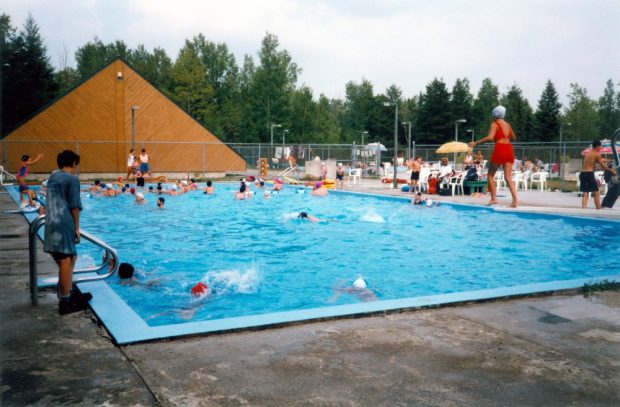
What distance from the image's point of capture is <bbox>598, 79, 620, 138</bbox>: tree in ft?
269

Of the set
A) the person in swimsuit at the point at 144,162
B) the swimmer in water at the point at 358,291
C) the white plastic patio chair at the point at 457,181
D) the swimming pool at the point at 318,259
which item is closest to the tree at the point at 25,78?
the person in swimsuit at the point at 144,162

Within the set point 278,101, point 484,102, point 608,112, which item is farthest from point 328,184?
point 484,102

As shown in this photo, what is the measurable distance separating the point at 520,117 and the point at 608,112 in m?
18.3

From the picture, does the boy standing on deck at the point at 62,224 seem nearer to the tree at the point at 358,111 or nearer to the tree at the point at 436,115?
the tree at the point at 436,115

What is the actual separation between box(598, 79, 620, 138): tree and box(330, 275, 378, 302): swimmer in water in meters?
85.2

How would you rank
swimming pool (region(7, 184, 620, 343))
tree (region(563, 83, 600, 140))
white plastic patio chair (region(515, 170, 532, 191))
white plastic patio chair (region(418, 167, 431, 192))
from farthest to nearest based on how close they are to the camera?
1. tree (region(563, 83, 600, 140))
2. white plastic patio chair (region(515, 170, 532, 191))
3. white plastic patio chair (region(418, 167, 431, 192))
4. swimming pool (region(7, 184, 620, 343))

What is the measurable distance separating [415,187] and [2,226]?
15321 mm

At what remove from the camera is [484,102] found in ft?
333

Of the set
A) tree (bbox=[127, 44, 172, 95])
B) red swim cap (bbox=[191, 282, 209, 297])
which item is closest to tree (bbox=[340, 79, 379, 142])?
tree (bbox=[127, 44, 172, 95])

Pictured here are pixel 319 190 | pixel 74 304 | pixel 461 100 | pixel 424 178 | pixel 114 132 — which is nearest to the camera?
pixel 74 304

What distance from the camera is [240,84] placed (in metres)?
80.9

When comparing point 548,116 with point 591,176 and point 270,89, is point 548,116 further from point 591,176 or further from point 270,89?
point 591,176

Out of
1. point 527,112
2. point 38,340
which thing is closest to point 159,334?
point 38,340

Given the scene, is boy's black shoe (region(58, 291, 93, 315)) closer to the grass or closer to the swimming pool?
the swimming pool
